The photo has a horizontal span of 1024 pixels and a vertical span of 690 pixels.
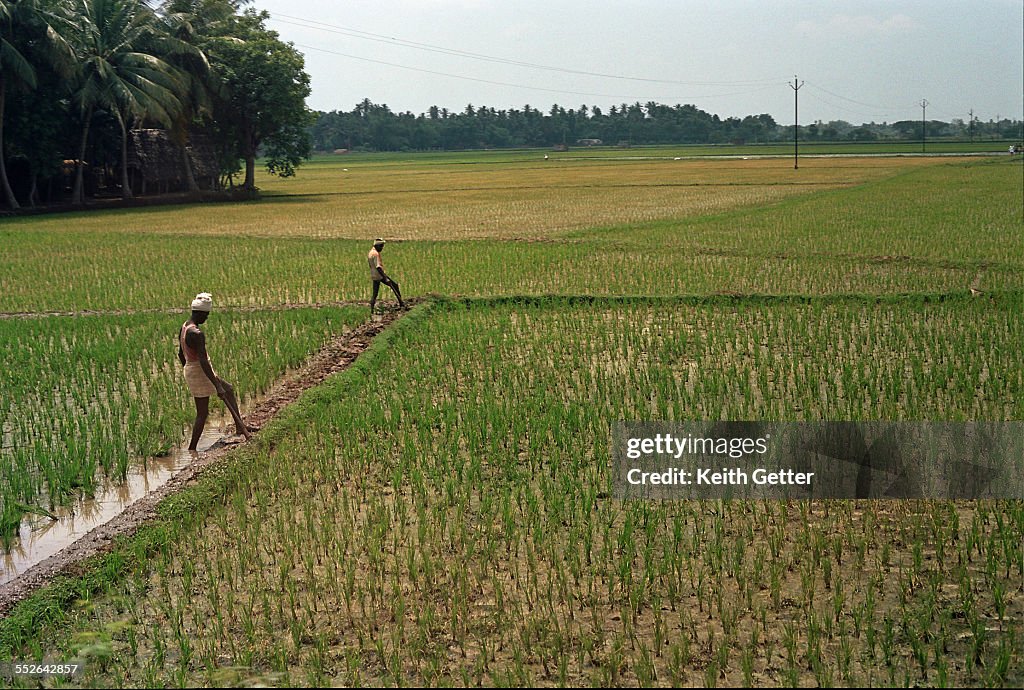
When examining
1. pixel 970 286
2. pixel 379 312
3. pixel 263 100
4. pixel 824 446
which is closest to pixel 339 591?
pixel 824 446

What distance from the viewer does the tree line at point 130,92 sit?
31.5 metres

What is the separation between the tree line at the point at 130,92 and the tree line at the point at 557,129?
86644 mm

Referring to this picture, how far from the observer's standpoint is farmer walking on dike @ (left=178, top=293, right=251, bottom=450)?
6.87m

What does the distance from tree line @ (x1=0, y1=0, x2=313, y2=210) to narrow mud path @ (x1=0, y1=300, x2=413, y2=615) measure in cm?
2425

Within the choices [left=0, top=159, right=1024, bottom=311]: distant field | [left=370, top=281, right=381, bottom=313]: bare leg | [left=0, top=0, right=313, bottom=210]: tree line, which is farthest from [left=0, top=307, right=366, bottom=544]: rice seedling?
[left=0, top=0, right=313, bottom=210]: tree line

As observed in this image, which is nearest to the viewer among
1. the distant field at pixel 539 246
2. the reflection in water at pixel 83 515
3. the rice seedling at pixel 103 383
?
the reflection in water at pixel 83 515

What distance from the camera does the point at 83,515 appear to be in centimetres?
602

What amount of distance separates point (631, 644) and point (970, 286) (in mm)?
10310

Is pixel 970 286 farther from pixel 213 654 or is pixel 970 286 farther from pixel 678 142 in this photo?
pixel 678 142

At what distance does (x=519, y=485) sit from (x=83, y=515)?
2.51m

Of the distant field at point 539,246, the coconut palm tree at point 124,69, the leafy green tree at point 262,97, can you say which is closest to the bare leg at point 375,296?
the distant field at point 539,246

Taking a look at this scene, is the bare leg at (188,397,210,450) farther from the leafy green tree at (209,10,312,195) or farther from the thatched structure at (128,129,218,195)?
the leafy green tree at (209,10,312,195)

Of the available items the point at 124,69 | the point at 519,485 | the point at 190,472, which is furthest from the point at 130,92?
the point at 519,485

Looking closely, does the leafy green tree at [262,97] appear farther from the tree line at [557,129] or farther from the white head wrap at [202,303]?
the tree line at [557,129]
